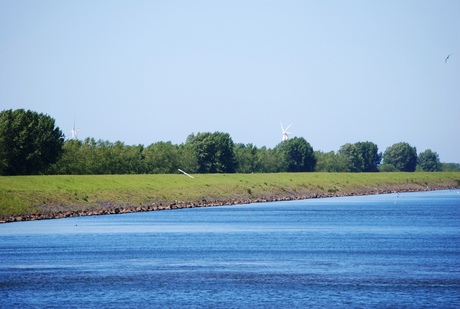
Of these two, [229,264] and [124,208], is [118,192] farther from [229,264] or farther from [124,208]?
[229,264]

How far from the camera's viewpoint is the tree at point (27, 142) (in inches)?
6191

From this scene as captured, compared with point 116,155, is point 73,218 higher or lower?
lower

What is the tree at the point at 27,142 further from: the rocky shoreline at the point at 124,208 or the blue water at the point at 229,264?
the blue water at the point at 229,264

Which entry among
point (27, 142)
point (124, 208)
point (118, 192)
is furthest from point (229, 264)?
point (27, 142)

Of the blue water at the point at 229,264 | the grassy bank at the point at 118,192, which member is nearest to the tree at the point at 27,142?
the grassy bank at the point at 118,192

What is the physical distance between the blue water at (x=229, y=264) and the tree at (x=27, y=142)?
182 feet

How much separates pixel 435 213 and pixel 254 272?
78.2m

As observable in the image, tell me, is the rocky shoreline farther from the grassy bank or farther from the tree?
the tree

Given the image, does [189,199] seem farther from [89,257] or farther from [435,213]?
[89,257]

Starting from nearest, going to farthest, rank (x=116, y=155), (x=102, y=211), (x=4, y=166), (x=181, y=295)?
1. (x=181, y=295)
2. (x=102, y=211)
3. (x=4, y=166)
4. (x=116, y=155)

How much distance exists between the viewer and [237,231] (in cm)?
9162

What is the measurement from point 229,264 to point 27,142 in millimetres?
108179

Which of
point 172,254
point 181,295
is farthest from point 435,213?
point 181,295

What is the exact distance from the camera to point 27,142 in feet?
529
